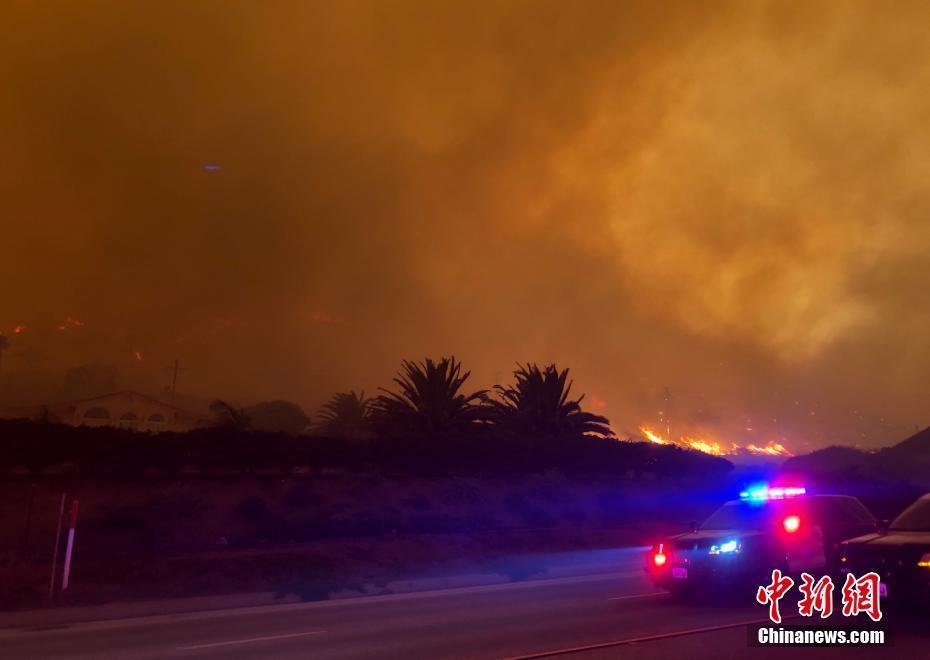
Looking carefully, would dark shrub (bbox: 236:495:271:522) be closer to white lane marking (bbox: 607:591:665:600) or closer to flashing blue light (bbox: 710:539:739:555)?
white lane marking (bbox: 607:591:665:600)

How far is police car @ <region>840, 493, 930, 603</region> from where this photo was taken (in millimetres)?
9109

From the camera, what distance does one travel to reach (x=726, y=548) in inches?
469

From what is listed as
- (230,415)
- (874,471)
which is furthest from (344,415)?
(874,471)

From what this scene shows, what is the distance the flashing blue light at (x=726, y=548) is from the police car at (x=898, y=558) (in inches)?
74.8

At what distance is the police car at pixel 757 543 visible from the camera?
11844 mm

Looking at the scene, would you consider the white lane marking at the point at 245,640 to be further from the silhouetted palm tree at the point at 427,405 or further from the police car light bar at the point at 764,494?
Answer: the silhouetted palm tree at the point at 427,405

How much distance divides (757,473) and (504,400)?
18.4 metres

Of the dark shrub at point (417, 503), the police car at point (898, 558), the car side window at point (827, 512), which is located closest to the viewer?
the police car at point (898, 558)

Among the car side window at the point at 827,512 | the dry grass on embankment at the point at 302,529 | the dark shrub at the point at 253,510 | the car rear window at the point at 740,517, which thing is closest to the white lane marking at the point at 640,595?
the car rear window at the point at 740,517

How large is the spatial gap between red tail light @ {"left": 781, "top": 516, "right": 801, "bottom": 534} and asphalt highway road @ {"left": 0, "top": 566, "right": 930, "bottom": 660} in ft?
4.51

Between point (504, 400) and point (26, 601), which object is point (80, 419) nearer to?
point (504, 400)

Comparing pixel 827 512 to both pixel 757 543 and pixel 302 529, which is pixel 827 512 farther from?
pixel 302 529

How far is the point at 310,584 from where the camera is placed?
17562mm

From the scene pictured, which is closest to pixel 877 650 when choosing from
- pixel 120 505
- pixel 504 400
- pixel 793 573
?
pixel 793 573
